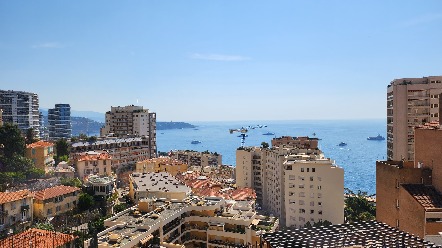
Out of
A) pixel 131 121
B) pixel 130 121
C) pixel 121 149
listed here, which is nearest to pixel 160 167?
pixel 121 149

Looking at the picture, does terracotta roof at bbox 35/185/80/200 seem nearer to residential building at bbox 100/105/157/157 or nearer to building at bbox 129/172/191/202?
building at bbox 129/172/191/202

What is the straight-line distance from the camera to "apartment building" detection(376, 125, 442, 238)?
1730 centimetres

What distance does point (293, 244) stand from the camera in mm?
12656

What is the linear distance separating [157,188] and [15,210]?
12.7 meters

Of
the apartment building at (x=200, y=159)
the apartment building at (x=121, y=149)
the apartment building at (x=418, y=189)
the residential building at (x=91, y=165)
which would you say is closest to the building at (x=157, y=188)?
the residential building at (x=91, y=165)

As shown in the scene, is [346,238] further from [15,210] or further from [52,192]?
[52,192]

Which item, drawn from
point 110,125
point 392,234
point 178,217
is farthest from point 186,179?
point 110,125

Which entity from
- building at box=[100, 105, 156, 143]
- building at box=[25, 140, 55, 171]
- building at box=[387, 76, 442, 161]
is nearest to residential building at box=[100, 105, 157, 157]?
building at box=[100, 105, 156, 143]

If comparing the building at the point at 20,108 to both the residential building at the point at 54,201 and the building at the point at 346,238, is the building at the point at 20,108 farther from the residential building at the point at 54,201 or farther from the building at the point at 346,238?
the building at the point at 346,238

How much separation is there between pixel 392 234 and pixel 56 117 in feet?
407

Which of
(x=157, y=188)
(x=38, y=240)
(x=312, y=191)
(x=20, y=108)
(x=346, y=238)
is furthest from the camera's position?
(x=20, y=108)

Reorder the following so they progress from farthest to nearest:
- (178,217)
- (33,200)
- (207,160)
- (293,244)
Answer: (207,160), (33,200), (178,217), (293,244)

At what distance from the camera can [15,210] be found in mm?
32656

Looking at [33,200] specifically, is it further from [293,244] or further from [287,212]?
[293,244]
